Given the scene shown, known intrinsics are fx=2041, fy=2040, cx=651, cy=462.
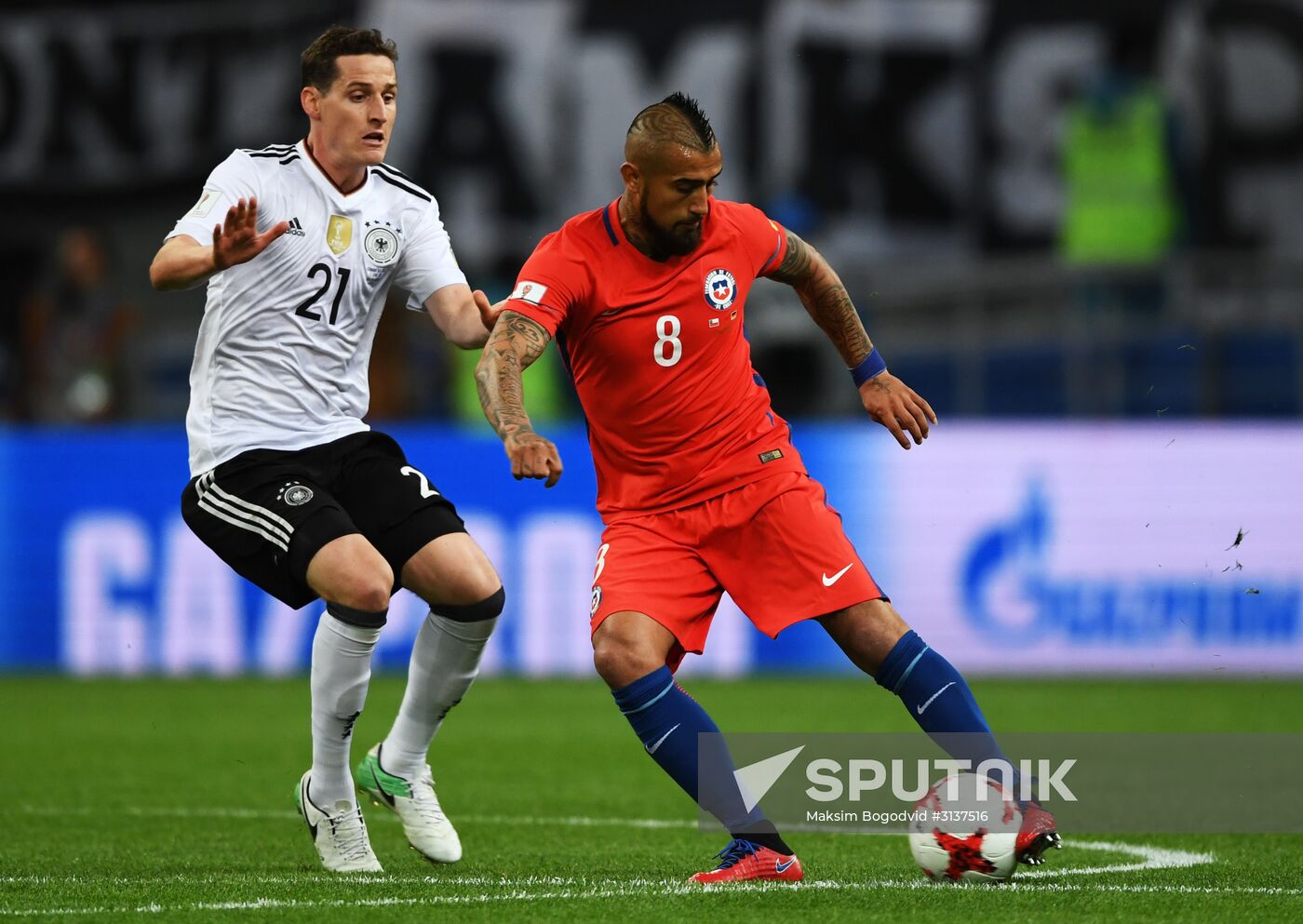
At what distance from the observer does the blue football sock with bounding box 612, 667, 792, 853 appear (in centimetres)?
566

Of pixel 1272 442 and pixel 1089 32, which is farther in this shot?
pixel 1089 32

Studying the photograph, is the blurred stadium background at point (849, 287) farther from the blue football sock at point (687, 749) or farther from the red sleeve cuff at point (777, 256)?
the blue football sock at point (687, 749)

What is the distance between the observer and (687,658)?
13289mm

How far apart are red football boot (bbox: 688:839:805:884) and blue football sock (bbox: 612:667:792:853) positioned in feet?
0.09

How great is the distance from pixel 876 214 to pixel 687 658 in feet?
17.6

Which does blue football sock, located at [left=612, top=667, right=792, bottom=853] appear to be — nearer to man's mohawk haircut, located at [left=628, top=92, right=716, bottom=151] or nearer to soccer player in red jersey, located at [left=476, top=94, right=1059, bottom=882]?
soccer player in red jersey, located at [left=476, top=94, right=1059, bottom=882]

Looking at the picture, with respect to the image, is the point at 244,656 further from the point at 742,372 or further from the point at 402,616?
the point at 742,372

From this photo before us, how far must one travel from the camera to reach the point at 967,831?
5.50 m

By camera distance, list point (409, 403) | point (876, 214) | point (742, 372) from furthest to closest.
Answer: point (876, 214) < point (409, 403) < point (742, 372)

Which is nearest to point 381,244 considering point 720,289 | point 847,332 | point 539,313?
point 539,313

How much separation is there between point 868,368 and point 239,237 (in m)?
1.94

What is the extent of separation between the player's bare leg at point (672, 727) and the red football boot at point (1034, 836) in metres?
0.63

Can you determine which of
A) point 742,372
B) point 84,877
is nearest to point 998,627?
point 742,372

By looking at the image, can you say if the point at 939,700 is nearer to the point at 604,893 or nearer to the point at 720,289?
the point at 604,893
